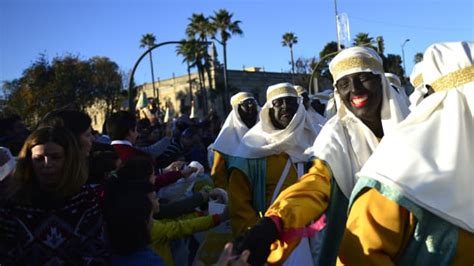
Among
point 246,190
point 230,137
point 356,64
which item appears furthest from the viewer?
point 230,137

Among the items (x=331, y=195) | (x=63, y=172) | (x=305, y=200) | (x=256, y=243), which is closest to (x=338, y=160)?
(x=331, y=195)

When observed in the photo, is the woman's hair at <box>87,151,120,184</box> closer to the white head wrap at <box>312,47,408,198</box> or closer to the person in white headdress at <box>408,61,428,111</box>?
the white head wrap at <box>312,47,408,198</box>

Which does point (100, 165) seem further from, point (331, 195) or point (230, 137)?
point (230, 137)

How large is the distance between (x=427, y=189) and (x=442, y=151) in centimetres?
17

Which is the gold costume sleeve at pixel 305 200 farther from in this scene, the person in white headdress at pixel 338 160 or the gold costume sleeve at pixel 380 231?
the gold costume sleeve at pixel 380 231

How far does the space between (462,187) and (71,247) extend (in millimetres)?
1873

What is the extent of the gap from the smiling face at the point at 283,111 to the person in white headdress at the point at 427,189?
2830 mm

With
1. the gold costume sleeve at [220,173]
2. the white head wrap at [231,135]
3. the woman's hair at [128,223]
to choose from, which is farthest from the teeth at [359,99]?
the gold costume sleeve at [220,173]

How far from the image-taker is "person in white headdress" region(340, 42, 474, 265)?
2107mm

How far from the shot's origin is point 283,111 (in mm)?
5125

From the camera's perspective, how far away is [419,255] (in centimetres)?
215

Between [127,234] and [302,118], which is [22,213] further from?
[302,118]

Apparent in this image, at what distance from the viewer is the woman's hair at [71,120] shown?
358 centimetres

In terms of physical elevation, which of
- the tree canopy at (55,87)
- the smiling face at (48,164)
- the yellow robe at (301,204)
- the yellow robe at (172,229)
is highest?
the tree canopy at (55,87)
